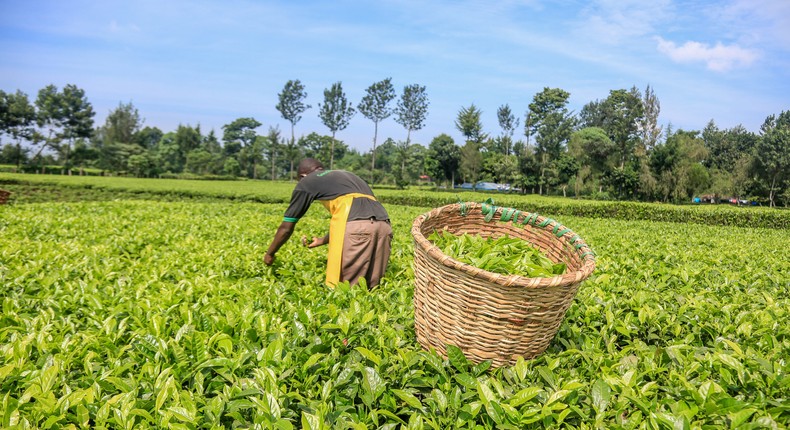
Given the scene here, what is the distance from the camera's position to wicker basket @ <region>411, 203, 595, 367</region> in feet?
4.42

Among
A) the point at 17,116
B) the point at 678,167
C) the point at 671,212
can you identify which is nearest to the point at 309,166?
the point at 671,212

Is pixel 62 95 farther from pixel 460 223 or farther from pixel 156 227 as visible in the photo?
pixel 460 223

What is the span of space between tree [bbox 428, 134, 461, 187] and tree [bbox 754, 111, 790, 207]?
2654 centimetres

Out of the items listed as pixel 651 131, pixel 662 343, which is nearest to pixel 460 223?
pixel 662 343

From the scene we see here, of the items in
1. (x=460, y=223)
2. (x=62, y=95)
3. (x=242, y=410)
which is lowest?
(x=242, y=410)

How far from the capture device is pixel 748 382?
1394 millimetres

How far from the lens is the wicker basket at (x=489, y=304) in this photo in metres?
1.35

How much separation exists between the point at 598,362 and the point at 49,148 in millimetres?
61056

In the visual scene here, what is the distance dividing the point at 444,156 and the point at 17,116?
4696 centimetres

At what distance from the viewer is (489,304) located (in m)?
1.39

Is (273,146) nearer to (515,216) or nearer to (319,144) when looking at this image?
(319,144)

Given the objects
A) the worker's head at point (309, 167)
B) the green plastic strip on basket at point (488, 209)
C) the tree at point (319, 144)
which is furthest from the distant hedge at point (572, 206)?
the tree at point (319, 144)

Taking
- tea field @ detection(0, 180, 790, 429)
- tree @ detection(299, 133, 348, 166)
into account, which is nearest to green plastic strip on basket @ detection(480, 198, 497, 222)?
tea field @ detection(0, 180, 790, 429)

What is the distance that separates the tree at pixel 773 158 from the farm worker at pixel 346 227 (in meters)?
41.3
